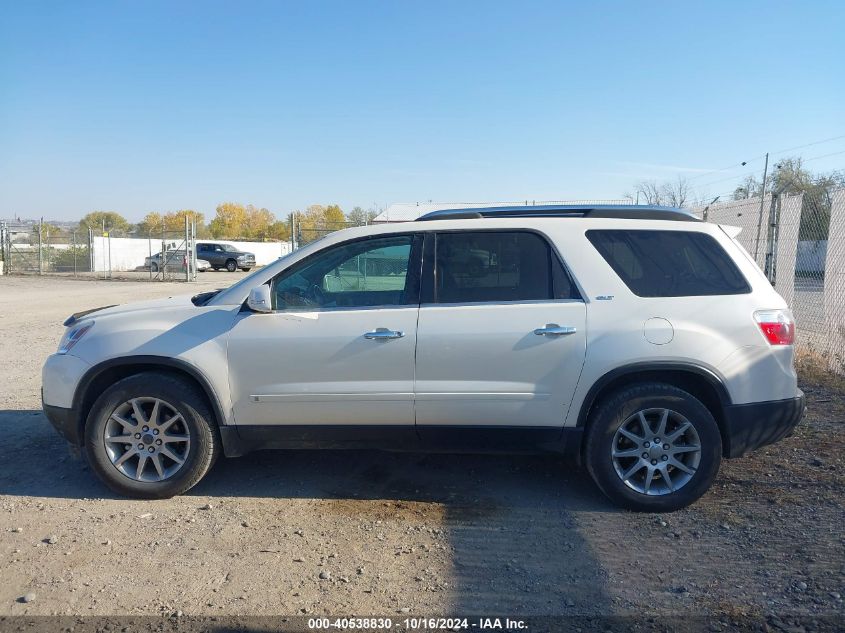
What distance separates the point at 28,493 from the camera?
441 centimetres

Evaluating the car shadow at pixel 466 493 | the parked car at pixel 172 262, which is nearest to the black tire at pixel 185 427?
the car shadow at pixel 466 493

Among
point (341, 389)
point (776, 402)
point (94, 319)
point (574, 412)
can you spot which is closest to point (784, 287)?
point (776, 402)

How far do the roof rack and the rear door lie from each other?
0.33 m

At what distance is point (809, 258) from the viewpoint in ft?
27.9

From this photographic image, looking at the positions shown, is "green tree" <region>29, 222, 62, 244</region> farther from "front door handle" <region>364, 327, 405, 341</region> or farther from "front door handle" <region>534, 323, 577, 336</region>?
"front door handle" <region>534, 323, 577, 336</region>

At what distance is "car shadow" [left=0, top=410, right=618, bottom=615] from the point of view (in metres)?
3.25

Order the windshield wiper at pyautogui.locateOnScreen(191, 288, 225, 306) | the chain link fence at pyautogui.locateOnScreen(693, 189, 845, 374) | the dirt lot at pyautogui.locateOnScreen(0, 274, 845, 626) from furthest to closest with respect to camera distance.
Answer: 1. the chain link fence at pyautogui.locateOnScreen(693, 189, 845, 374)
2. the windshield wiper at pyautogui.locateOnScreen(191, 288, 225, 306)
3. the dirt lot at pyautogui.locateOnScreen(0, 274, 845, 626)

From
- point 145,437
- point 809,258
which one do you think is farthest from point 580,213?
point 809,258

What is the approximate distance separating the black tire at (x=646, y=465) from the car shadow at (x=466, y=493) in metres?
0.24

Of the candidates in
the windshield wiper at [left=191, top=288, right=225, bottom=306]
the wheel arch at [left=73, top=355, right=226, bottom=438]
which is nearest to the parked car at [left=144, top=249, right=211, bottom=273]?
the windshield wiper at [left=191, top=288, right=225, bottom=306]

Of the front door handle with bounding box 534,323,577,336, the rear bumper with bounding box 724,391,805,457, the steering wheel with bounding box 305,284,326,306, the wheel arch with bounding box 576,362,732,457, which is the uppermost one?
the steering wheel with bounding box 305,284,326,306

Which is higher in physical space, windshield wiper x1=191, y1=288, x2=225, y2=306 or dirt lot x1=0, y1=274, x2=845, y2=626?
windshield wiper x1=191, y1=288, x2=225, y2=306

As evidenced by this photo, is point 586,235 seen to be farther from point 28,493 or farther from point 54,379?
point 28,493

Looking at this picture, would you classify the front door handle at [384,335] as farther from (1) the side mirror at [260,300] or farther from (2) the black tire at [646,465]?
(2) the black tire at [646,465]
